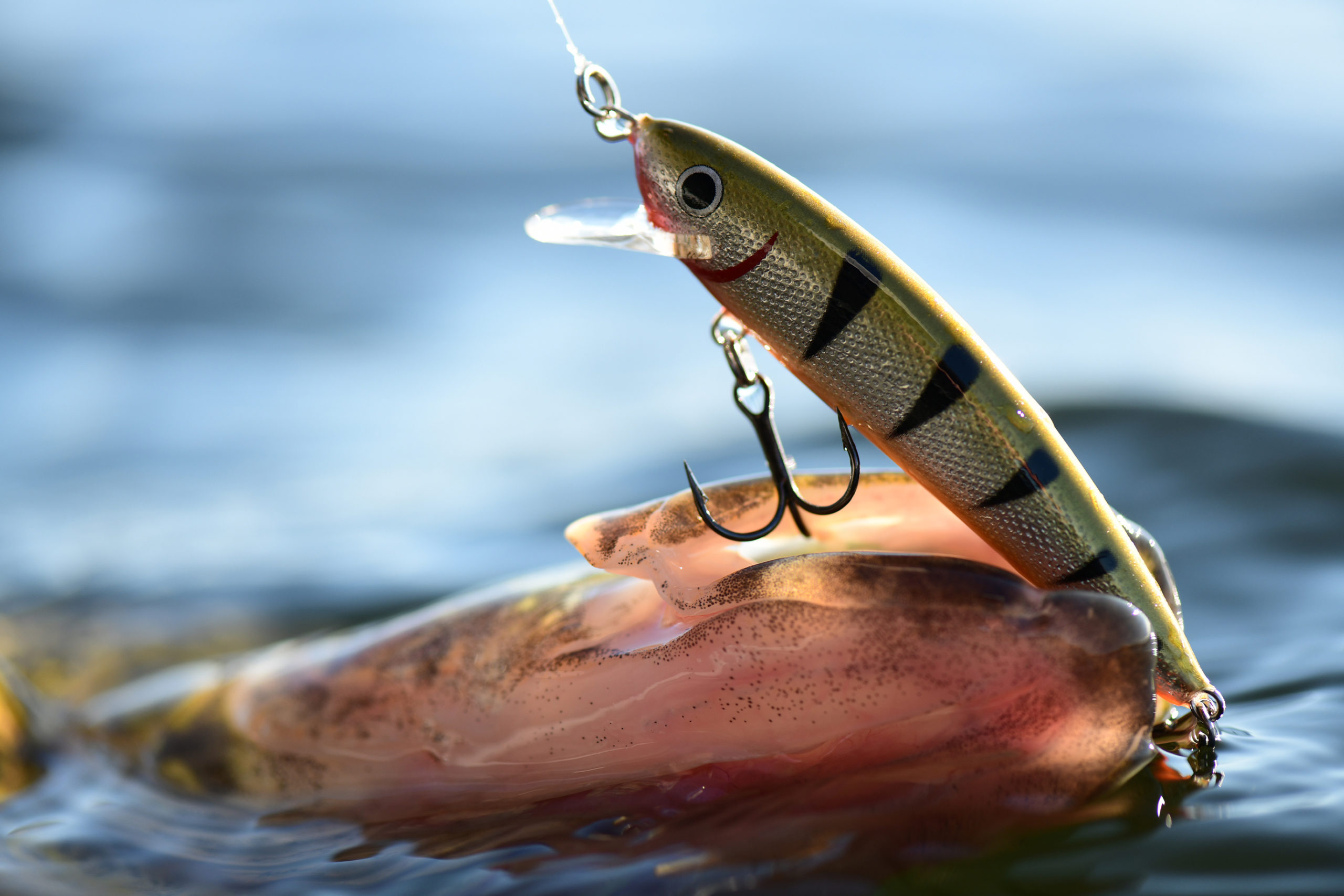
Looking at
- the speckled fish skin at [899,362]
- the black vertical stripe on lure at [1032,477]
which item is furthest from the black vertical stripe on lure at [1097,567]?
the black vertical stripe on lure at [1032,477]

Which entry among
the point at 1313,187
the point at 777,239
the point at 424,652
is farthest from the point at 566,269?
the point at 777,239

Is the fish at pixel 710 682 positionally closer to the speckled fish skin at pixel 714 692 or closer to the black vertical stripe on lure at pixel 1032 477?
the speckled fish skin at pixel 714 692

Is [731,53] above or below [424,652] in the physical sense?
above

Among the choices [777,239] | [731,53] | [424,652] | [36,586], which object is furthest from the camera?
[731,53]

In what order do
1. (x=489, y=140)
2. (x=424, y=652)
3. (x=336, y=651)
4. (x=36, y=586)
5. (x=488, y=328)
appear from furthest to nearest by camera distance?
(x=489, y=140) → (x=488, y=328) → (x=36, y=586) → (x=336, y=651) → (x=424, y=652)

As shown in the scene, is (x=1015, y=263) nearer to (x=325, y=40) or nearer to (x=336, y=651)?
(x=336, y=651)

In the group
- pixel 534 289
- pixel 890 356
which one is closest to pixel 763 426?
pixel 890 356
